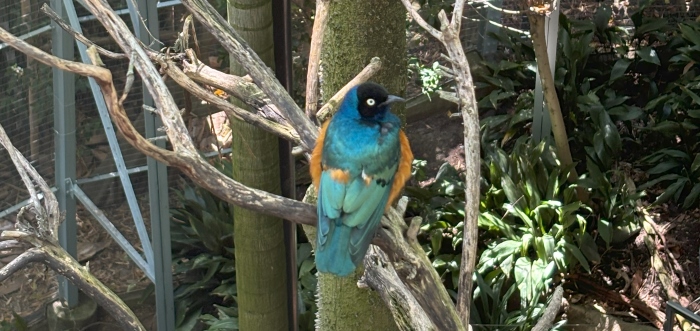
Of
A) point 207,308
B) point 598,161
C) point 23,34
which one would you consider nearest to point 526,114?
point 598,161

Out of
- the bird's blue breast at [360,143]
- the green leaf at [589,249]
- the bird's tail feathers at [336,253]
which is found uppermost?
the bird's blue breast at [360,143]

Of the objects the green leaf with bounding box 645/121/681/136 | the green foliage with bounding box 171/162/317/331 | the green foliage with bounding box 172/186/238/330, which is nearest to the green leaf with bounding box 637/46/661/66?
the green leaf with bounding box 645/121/681/136

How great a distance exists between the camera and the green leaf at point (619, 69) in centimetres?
727

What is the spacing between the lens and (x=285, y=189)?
164 inches

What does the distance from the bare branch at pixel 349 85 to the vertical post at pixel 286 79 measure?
2.02 ft

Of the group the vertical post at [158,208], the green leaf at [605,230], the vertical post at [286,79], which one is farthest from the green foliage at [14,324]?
the green leaf at [605,230]

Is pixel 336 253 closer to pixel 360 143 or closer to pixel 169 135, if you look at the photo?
pixel 360 143

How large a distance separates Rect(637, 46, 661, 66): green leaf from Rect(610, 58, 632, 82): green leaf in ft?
0.45

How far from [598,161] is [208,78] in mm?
4091

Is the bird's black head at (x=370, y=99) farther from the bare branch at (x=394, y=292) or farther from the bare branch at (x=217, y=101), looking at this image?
the bare branch at (x=394, y=292)

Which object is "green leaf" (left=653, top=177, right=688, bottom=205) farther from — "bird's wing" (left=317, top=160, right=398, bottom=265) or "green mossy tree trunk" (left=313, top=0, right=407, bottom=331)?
"bird's wing" (left=317, top=160, right=398, bottom=265)

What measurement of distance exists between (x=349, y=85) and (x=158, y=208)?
2.13 metres

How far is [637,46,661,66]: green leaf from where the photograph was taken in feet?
24.1

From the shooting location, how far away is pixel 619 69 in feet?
24.0
